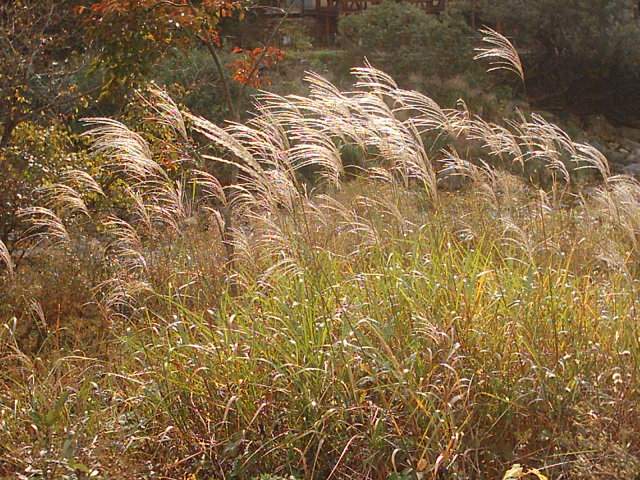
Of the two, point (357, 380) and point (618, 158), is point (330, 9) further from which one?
point (357, 380)

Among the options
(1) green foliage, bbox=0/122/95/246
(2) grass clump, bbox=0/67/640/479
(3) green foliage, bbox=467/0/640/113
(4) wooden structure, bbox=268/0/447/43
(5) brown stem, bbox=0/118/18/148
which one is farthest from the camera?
(4) wooden structure, bbox=268/0/447/43

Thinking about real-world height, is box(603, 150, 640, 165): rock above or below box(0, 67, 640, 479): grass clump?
below

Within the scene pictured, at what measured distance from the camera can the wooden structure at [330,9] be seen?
22914mm

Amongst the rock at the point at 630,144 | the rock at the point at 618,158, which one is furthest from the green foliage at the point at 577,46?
the rock at the point at 618,158

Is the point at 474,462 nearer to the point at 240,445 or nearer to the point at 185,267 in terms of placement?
the point at 240,445

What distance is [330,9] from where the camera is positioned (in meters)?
24.0

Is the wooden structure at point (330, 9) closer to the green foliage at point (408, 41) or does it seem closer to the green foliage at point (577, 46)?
the green foliage at point (577, 46)

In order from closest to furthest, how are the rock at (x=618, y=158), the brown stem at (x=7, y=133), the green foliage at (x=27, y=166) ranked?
the green foliage at (x=27, y=166), the brown stem at (x=7, y=133), the rock at (x=618, y=158)

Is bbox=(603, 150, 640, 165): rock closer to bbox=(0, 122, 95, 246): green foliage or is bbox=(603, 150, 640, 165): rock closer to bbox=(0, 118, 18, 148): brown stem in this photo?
bbox=(0, 122, 95, 246): green foliage

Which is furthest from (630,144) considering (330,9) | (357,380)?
(357,380)

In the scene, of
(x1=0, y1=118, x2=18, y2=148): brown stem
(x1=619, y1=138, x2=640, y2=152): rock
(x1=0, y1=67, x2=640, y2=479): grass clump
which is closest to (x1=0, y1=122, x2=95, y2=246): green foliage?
(x1=0, y1=118, x2=18, y2=148): brown stem

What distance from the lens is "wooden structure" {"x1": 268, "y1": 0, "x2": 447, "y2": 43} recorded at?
22914mm

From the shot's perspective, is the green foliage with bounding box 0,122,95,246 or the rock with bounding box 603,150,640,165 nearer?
the green foliage with bounding box 0,122,95,246

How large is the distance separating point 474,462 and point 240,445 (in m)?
0.97
